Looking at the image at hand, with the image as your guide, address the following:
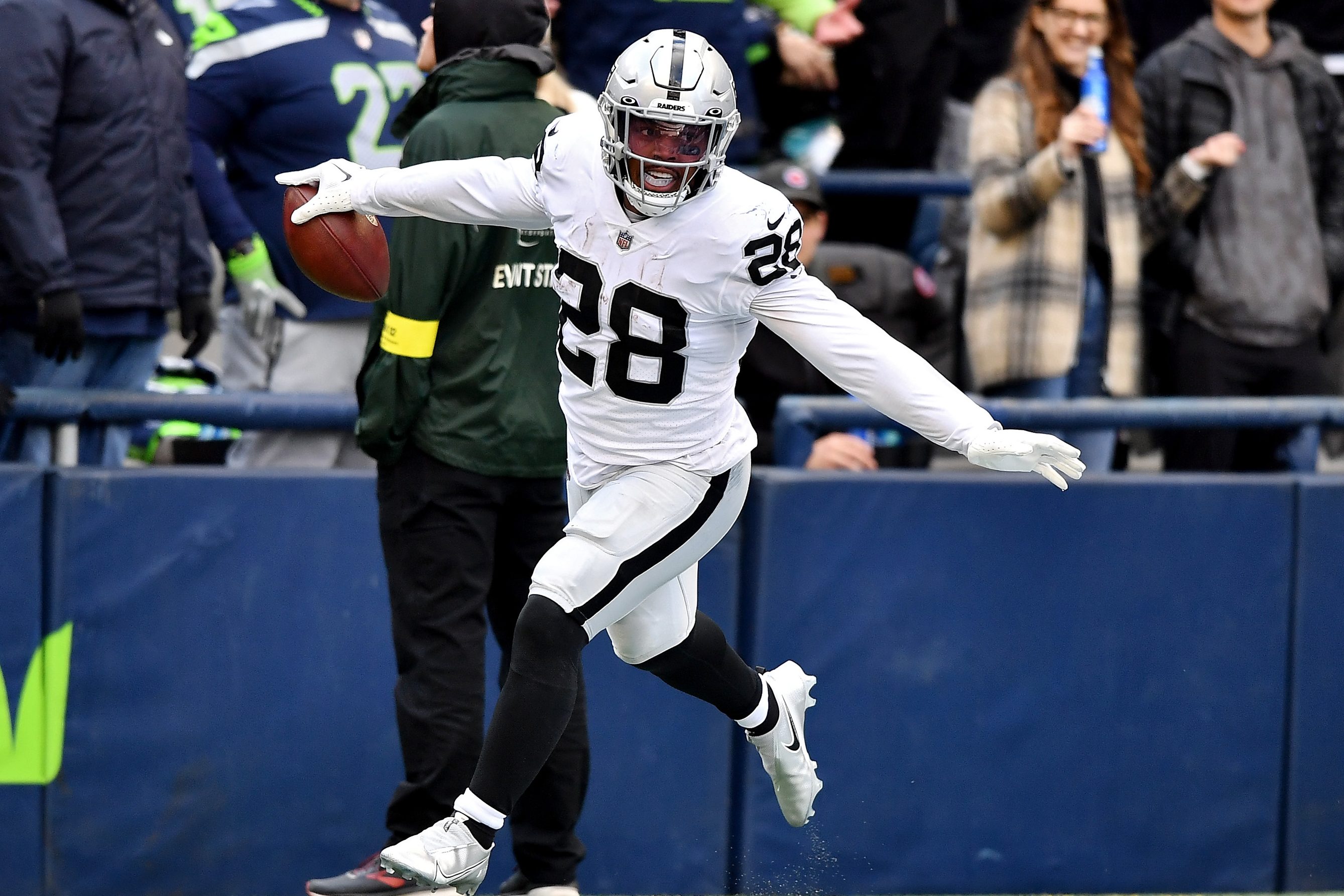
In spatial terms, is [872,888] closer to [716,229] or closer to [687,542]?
[687,542]

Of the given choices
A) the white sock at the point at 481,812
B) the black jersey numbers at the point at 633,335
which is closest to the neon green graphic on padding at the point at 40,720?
the white sock at the point at 481,812

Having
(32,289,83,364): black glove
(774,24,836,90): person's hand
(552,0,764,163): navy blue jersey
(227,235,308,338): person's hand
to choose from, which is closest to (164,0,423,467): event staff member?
(227,235,308,338): person's hand

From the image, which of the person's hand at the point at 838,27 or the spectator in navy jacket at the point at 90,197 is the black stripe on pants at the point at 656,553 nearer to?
the spectator in navy jacket at the point at 90,197

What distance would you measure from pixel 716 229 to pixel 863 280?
2127mm

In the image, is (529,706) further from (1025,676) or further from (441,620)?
(1025,676)

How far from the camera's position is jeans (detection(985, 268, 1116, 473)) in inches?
214

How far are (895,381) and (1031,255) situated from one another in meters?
1.86

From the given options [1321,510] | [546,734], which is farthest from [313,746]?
[1321,510]

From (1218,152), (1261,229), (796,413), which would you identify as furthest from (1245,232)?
(796,413)

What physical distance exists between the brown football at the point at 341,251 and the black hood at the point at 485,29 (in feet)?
1.65

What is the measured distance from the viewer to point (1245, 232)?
5.64m

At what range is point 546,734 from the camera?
3801 mm

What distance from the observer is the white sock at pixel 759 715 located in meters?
4.30

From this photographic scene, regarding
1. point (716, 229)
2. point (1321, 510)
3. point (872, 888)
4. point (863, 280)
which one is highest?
point (716, 229)
